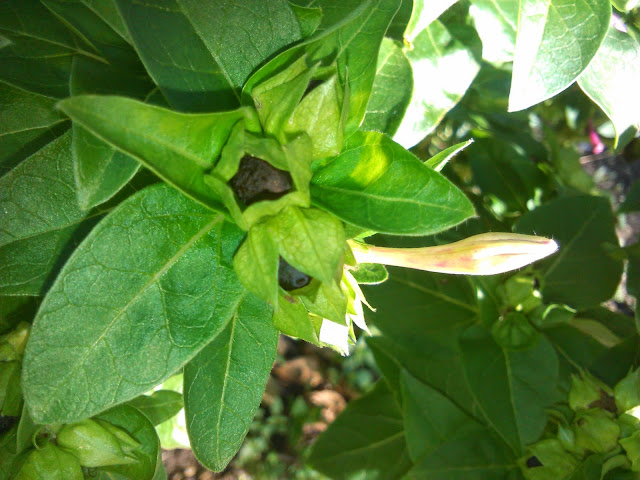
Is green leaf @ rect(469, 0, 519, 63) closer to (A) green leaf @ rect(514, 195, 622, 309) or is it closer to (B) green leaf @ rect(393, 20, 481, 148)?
(B) green leaf @ rect(393, 20, 481, 148)

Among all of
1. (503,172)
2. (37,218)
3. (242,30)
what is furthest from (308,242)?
(503,172)

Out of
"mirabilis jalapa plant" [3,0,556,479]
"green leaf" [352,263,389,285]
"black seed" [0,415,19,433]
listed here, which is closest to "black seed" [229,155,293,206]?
"mirabilis jalapa plant" [3,0,556,479]

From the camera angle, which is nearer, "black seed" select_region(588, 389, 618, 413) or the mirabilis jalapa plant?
the mirabilis jalapa plant

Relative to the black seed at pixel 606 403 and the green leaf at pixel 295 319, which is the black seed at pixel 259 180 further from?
the black seed at pixel 606 403

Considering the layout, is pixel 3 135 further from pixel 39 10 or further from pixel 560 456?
pixel 560 456

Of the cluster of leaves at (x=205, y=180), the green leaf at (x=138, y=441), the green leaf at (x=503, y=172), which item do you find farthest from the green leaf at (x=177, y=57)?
the green leaf at (x=503, y=172)

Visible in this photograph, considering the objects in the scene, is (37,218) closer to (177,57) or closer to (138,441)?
(177,57)
